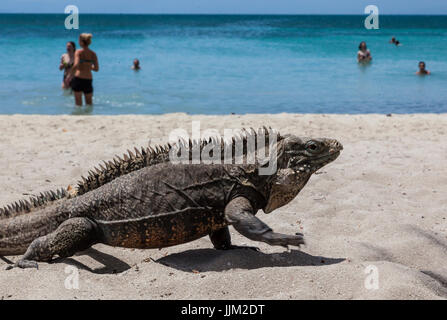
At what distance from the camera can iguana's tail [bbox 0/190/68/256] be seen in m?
4.25

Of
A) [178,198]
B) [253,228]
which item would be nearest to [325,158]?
[253,228]

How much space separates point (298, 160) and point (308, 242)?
1.06 metres

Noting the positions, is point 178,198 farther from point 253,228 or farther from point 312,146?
point 312,146

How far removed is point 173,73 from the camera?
24.9 metres

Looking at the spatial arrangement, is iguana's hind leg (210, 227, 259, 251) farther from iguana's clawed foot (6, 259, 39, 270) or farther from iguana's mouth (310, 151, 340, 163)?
iguana's clawed foot (6, 259, 39, 270)

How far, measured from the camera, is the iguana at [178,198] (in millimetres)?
3873

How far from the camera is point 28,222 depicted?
433 centimetres

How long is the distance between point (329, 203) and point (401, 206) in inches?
Answer: 31.8

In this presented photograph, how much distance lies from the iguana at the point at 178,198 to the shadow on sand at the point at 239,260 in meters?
0.24

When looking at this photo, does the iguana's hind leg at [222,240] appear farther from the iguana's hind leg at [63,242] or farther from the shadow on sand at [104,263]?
the iguana's hind leg at [63,242]

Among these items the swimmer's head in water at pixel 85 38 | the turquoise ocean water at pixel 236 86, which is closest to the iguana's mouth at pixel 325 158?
the swimmer's head in water at pixel 85 38

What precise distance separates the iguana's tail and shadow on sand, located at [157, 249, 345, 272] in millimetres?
975
